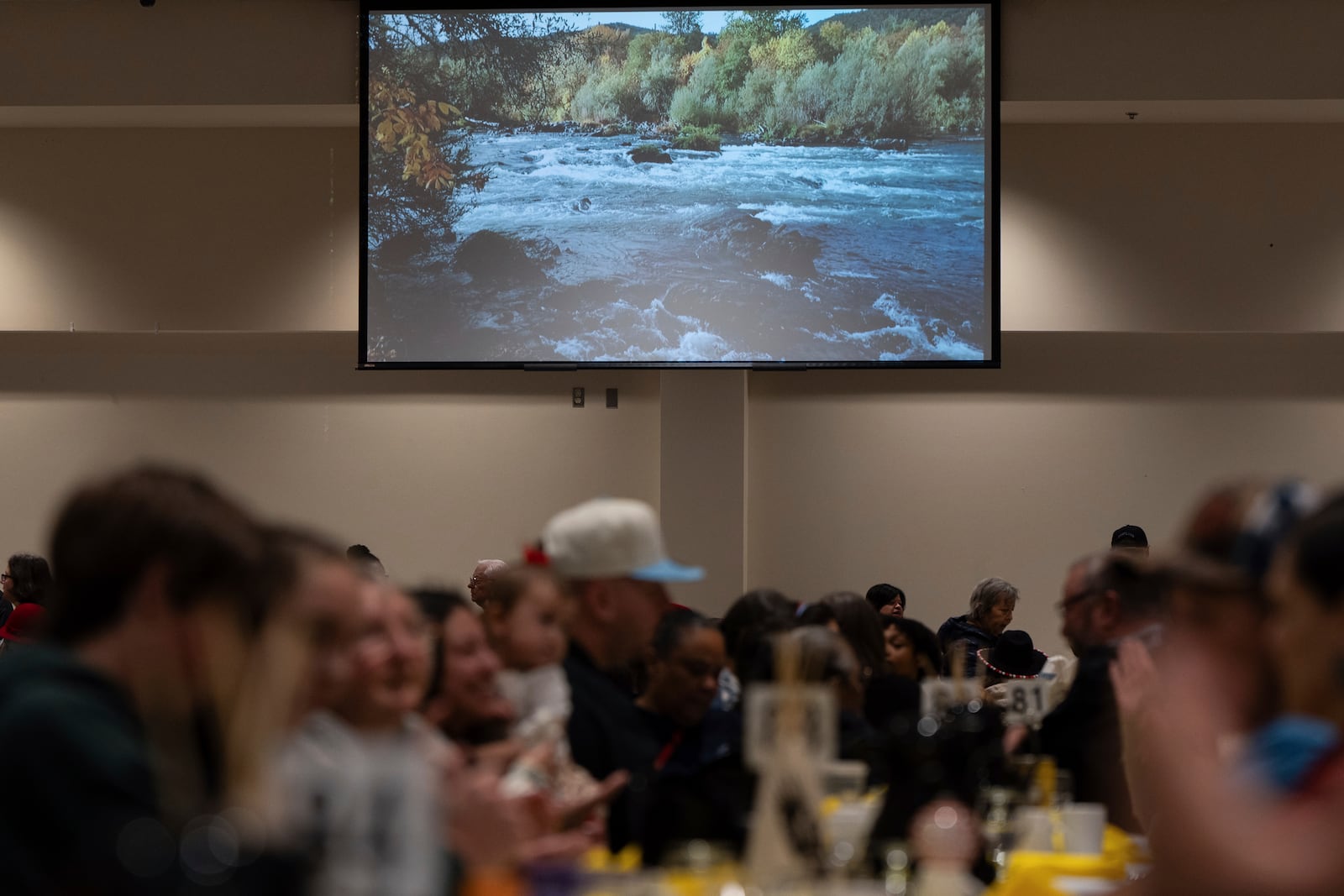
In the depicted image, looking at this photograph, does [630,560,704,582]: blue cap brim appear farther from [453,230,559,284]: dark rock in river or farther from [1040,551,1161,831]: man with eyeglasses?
[453,230,559,284]: dark rock in river

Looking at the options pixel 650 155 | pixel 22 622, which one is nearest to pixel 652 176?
pixel 650 155

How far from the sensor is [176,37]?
28.0 feet

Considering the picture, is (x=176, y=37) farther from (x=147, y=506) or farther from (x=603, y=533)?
(x=147, y=506)

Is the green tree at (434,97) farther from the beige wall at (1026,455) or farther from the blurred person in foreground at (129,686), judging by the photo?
the blurred person in foreground at (129,686)

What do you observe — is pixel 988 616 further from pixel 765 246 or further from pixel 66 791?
pixel 66 791

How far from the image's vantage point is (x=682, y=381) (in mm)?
8539

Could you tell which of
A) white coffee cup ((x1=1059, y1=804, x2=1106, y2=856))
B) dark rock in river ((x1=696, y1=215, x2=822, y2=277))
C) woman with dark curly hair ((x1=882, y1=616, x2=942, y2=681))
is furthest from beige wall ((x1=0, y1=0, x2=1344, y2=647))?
white coffee cup ((x1=1059, y1=804, x2=1106, y2=856))

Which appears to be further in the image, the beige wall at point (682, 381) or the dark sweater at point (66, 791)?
the beige wall at point (682, 381)

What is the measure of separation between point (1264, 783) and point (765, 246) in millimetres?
6921

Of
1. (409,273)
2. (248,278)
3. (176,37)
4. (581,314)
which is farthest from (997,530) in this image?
(176,37)

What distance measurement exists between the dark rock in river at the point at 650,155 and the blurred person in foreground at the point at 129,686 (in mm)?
6729

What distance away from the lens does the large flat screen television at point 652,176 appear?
824cm

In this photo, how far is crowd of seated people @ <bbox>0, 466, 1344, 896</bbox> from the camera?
1479 millimetres

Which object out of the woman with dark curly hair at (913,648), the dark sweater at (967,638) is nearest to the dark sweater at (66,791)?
the woman with dark curly hair at (913,648)
